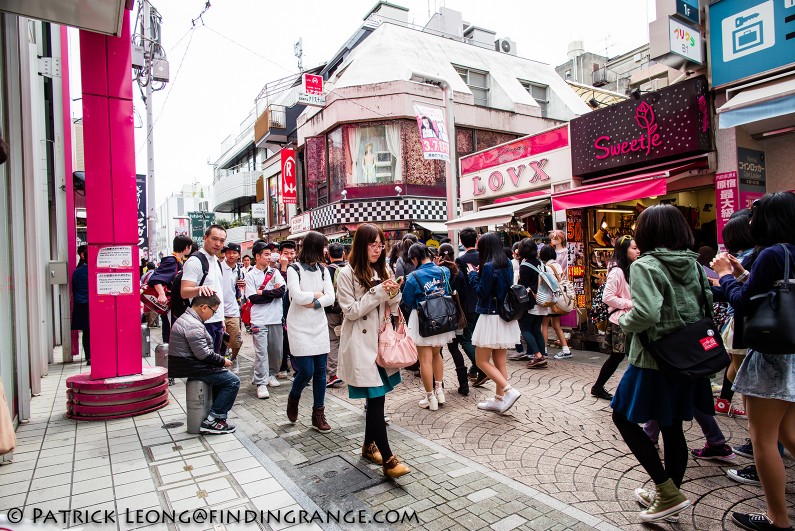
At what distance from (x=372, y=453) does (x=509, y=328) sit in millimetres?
A: 2107

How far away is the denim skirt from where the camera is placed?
8.41ft

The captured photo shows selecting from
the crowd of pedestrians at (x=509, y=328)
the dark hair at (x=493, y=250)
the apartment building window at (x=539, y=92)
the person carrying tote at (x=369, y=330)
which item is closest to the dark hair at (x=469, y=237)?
the crowd of pedestrians at (x=509, y=328)

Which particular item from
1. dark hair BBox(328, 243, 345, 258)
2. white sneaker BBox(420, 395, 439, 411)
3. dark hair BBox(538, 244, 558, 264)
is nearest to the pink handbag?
white sneaker BBox(420, 395, 439, 411)

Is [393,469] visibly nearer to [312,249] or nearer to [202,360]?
[202,360]

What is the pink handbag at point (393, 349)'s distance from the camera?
11.9 feet

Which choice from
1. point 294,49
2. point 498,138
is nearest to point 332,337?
point 498,138

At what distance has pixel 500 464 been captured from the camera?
3.84 meters

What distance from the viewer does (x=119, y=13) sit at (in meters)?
4.80

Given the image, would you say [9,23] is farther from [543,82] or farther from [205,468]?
[543,82]

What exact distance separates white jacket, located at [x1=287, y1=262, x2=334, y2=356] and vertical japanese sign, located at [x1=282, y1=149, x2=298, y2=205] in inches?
705

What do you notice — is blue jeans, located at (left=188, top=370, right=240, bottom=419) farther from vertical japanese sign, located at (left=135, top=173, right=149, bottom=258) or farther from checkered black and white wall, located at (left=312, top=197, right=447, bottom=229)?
checkered black and white wall, located at (left=312, top=197, right=447, bottom=229)

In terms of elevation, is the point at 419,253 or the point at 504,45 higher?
the point at 504,45

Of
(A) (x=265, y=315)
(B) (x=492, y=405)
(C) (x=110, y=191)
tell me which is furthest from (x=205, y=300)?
(B) (x=492, y=405)

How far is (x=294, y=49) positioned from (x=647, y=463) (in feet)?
104
